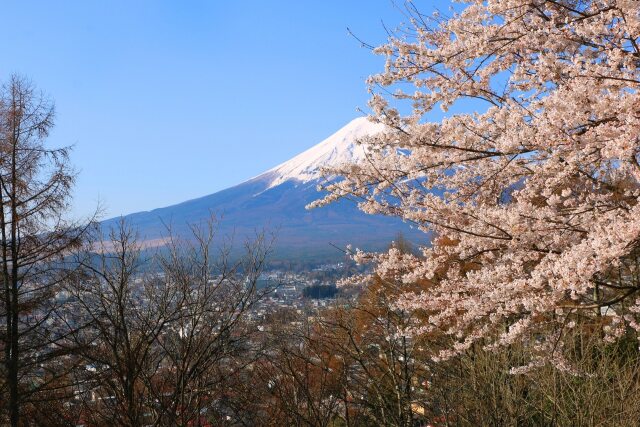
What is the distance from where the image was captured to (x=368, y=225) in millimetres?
176625

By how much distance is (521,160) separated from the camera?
404cm

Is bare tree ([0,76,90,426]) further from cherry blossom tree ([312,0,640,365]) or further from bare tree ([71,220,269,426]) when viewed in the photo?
cherry blossom tree ([312,0,640,365])

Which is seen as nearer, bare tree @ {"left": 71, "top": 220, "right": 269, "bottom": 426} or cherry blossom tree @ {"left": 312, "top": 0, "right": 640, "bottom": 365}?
cherry blossom tree @ {"left": 312, "top": 0, "right": 640, "bottom": 365}

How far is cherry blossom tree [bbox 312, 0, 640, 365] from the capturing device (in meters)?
3.24

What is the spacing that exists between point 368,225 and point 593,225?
570 ft

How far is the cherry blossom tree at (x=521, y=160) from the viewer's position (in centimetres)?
324

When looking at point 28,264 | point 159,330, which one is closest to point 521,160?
point 159,330

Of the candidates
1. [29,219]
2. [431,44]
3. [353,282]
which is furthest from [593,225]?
[29,219]

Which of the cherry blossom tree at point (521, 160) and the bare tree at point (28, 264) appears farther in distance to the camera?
the bare tree at point (28, 264)

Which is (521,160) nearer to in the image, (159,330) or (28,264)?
(159,330)

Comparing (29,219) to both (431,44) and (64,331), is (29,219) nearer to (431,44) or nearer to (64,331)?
(64,331)

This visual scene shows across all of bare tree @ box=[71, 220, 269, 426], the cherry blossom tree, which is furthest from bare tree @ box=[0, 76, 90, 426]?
the cherry blossom tree

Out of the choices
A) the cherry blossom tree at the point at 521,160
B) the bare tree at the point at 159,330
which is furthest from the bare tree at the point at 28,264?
the cherry blossom tree at the point at 521,160

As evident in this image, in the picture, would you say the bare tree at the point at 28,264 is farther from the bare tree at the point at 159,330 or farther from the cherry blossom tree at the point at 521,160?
the cherry blossom tree at the point at 521,160
